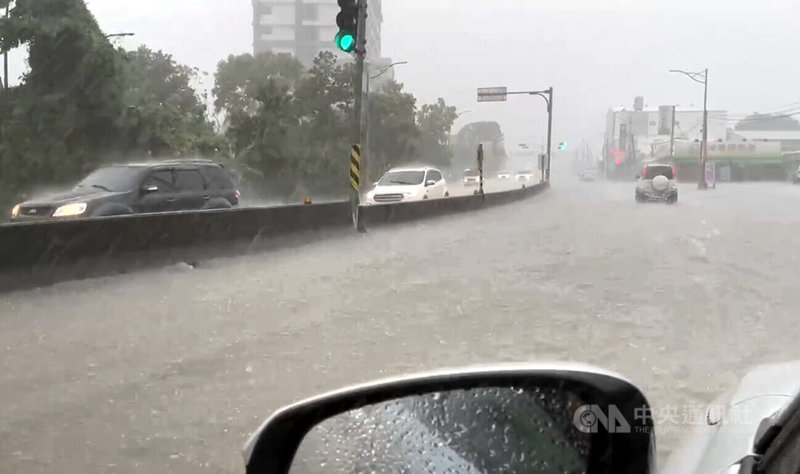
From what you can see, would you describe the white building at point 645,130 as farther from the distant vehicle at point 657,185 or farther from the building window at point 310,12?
the building window at point 310,12

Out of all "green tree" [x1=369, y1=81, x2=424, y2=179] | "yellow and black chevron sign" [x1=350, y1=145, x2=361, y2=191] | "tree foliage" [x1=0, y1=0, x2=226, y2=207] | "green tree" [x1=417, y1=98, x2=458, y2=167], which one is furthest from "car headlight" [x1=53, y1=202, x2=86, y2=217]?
"green tree" [x1=417, y1=98, x2=458, y2=167]

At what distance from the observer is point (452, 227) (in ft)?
80.7

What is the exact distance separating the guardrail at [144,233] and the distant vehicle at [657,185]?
2252cm

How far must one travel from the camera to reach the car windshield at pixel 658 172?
4106 cm

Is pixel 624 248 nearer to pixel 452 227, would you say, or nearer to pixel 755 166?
pixel 452 227

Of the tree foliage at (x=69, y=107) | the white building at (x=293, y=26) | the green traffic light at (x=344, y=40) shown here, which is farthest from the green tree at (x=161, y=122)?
the white building at (x=293, y=26)

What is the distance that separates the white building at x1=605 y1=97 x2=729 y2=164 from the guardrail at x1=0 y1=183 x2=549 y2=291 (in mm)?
55303

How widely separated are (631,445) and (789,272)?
12977 mm

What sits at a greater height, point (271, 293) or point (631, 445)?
point (631, 445)

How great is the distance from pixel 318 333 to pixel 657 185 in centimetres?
3371

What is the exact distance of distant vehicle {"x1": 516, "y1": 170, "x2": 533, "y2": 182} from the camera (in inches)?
3296

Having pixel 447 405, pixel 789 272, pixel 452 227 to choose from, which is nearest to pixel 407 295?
pixel 789 272

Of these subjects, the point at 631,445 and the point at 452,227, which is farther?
the point at 452,227

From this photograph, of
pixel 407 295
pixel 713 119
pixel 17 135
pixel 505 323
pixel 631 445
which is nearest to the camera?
pixel 631 445
